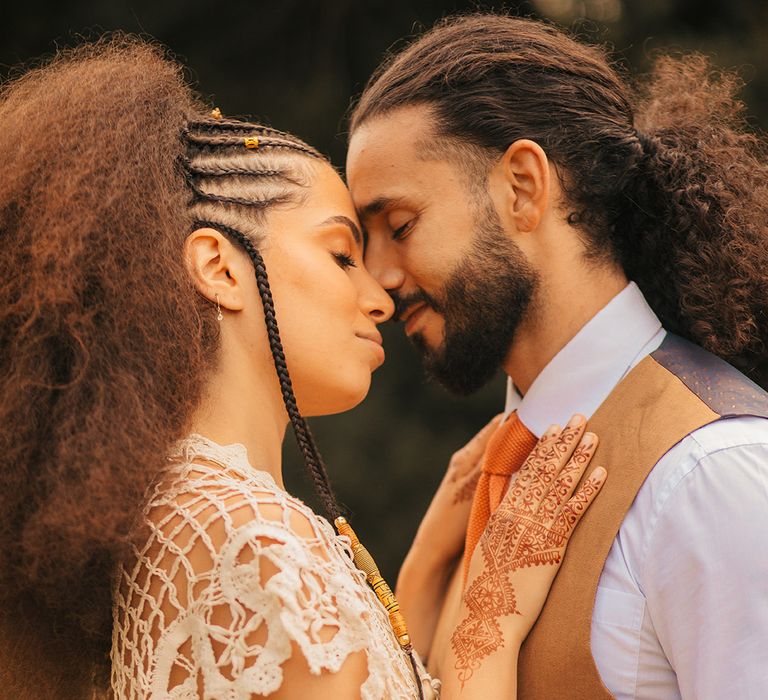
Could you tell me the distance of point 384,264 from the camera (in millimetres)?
2838

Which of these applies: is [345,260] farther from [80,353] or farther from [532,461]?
[80,353]

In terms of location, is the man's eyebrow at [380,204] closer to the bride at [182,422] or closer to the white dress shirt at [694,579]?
the bride at [182,422]

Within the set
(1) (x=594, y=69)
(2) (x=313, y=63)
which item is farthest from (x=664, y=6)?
(1) (x=594, y=69)

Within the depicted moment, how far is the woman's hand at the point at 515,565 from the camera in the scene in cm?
223

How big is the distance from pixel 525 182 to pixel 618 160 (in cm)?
29

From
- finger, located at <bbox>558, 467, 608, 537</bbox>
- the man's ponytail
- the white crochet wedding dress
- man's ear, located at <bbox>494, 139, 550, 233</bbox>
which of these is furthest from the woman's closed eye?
the white crochet wedding dress

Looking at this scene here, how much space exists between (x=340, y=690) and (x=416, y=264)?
4.36 feet

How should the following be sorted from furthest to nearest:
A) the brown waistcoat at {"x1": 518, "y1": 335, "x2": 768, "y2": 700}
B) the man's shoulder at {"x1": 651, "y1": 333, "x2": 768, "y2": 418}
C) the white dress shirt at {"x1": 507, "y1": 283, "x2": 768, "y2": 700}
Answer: the man's shoulder at {"x1": 651, "y1": 333, "x2": 768, "y2": 418}
the brown waistcoat at {"x1": 518, "y1": 335, "x2": 768, "y2": 700}
the white dress shirt at {"x1": 507, "y1": 283, "x2": 768, "y2": 700}

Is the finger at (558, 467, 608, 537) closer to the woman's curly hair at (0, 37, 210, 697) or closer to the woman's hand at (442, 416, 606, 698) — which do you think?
the woman's hand at (442, 416, 606, 698)

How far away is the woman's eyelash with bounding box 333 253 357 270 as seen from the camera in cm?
245

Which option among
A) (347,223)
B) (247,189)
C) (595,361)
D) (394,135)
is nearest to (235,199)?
(247,189)

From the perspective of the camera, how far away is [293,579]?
1757mm

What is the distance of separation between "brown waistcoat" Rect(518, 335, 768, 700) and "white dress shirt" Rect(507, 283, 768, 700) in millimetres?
33

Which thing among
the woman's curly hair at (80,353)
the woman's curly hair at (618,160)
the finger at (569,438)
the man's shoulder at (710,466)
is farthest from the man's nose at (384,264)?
the man's shoulder at (710,466)
